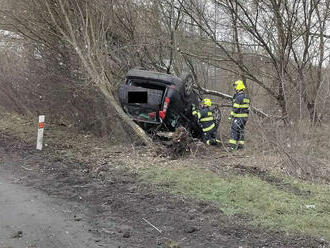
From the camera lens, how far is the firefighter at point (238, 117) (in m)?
9.39

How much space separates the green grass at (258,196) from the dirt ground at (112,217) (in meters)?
0.20

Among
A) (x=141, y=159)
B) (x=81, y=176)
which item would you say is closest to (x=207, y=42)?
(x=141, y=159)

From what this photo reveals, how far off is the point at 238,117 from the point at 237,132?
35cm

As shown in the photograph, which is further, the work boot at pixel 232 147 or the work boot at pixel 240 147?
the work boot at pixel 240 147

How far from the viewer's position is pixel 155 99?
345 inches

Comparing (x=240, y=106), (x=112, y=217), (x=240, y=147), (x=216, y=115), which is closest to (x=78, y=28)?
(x=216, y=115)

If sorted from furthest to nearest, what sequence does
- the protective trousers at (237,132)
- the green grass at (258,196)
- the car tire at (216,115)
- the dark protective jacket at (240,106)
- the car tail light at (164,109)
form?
the car tire at (216,115) < the dark protective jacket at (240,106) < the protective trousers at (237,132) < the car tail light at (164,109) < the green grass at (258,196)

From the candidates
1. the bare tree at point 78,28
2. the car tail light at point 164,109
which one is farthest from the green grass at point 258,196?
the bare tree at point 78,28

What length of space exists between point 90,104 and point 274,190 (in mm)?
7427

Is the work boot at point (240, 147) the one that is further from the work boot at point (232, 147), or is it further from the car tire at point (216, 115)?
the car tire at point (216, 115)

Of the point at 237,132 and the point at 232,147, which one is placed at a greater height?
the point at 237,132

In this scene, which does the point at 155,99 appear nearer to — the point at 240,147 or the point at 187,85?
the point at 187,85

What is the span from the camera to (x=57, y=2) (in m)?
10.6

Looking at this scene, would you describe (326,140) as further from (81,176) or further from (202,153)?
(81,176)
